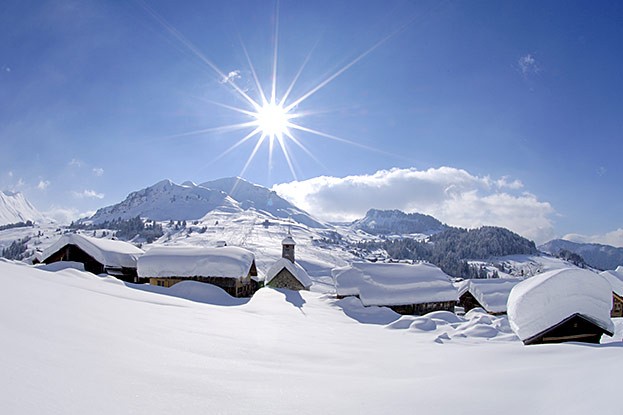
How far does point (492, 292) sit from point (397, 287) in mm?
14607

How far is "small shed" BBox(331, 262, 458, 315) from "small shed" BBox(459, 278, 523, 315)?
669 centimetres

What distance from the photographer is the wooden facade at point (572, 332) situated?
1225 cm

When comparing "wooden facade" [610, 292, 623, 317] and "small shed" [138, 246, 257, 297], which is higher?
"small shed" [138, 246, 257, 297]

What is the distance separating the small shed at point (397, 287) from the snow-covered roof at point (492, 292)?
663 centimetres

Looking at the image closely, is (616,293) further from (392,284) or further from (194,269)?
(194,269)

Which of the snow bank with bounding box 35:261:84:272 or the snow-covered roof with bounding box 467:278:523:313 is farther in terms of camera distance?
the snow-covered roof with bounding box 467:278:523:313

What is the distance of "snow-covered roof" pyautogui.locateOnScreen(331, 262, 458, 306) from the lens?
3151cm

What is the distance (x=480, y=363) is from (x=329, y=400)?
4788mm

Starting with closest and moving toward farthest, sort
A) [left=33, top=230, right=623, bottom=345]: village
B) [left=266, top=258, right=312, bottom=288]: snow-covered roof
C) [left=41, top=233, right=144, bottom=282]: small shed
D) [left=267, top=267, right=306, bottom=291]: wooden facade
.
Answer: [left=33, top=230, right=623, bottom=345]: village
[left=41, top=233, right=144, bottom=282]: small shed
[left=266, top=258, right=312, bottom=288]: snow-covered roof
[left=267, top=267, right=306, bottom=291]: wooden facade

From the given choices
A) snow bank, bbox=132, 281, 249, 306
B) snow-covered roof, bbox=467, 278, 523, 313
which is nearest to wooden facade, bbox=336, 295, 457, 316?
snow-covered roof, bbox=467, 278, 523, 313

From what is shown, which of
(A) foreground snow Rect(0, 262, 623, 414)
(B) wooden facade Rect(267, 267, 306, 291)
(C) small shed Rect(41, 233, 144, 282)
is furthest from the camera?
(B) wooden facade Rect(267, 267, 306, 291)

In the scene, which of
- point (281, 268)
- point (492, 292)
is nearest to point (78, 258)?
point (281, 268)

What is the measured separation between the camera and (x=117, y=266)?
31609mm

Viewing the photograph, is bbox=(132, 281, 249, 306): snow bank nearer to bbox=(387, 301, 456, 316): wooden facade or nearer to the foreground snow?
bbox=(387, 301, 456, 316): wooden facade
